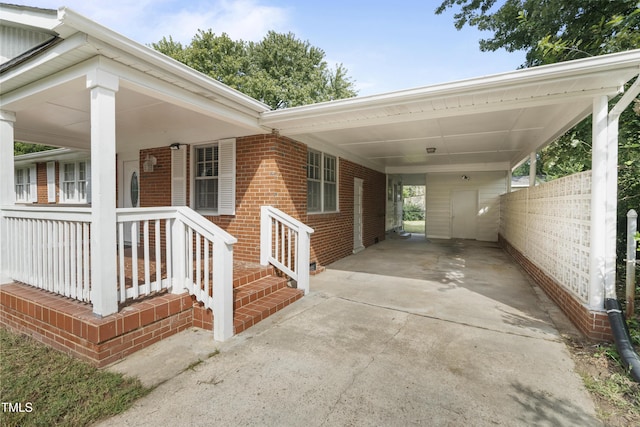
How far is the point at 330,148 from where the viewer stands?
22.7 ft

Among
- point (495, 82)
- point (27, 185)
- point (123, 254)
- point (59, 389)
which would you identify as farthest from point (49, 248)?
point (27, 185)

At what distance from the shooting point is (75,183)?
846 centimetres

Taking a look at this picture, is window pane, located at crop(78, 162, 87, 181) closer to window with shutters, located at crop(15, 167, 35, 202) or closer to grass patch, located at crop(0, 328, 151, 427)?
window with shutters, located at crop(15, 167, 35, 202)

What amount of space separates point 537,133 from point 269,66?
58.4 ft

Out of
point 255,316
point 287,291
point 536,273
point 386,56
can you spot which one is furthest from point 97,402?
point 386,56

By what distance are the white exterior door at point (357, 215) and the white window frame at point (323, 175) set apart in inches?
45.6

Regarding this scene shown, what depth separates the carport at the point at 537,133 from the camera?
10.0 feet

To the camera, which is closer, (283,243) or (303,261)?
(303,261)

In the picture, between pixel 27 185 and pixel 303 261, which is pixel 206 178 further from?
pixel 27 185

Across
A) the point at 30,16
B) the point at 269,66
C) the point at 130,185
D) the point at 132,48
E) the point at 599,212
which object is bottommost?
the point at 599,212

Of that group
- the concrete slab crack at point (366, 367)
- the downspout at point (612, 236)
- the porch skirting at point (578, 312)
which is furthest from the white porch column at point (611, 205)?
the concrete slab crack at point (366, 367)

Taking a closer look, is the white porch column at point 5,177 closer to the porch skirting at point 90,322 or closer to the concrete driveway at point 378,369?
the porch skirting at point 90,322

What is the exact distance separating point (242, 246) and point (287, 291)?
57.1 inches

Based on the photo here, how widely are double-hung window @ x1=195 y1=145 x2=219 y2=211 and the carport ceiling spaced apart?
1667 millimetres
